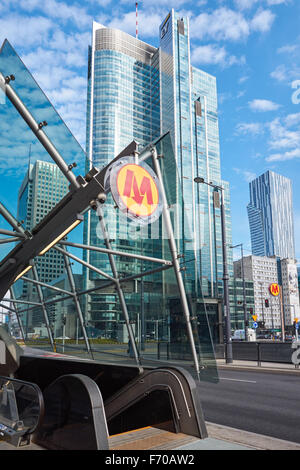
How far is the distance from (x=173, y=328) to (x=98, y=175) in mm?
5899

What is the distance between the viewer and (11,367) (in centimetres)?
996

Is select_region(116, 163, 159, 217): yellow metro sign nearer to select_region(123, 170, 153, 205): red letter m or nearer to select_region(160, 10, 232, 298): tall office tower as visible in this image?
select_region(123, 170, 153, 205): red letter m

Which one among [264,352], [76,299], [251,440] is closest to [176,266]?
[76,299]

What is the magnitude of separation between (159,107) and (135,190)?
131 metres

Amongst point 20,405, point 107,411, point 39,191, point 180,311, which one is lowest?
point 107,411

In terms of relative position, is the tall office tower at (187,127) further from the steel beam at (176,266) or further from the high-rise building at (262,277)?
the steel beam at (176,266)

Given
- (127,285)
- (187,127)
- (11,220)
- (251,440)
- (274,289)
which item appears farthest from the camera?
(187,127)

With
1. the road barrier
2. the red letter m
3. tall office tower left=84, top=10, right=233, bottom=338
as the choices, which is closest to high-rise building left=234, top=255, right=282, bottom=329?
tall office tower left=84, top=10, right=233, bottom=338

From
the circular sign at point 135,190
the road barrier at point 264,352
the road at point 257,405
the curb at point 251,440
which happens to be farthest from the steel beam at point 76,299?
the road barrier at point 264,352

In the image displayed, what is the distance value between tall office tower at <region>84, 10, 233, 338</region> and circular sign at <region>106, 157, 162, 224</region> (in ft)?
323

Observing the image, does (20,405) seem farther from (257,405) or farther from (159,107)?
(159,107)

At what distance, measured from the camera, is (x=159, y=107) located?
130625 millimetres

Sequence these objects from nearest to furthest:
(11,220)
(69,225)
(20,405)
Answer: (20,405) < (69,225) < (11,220)
